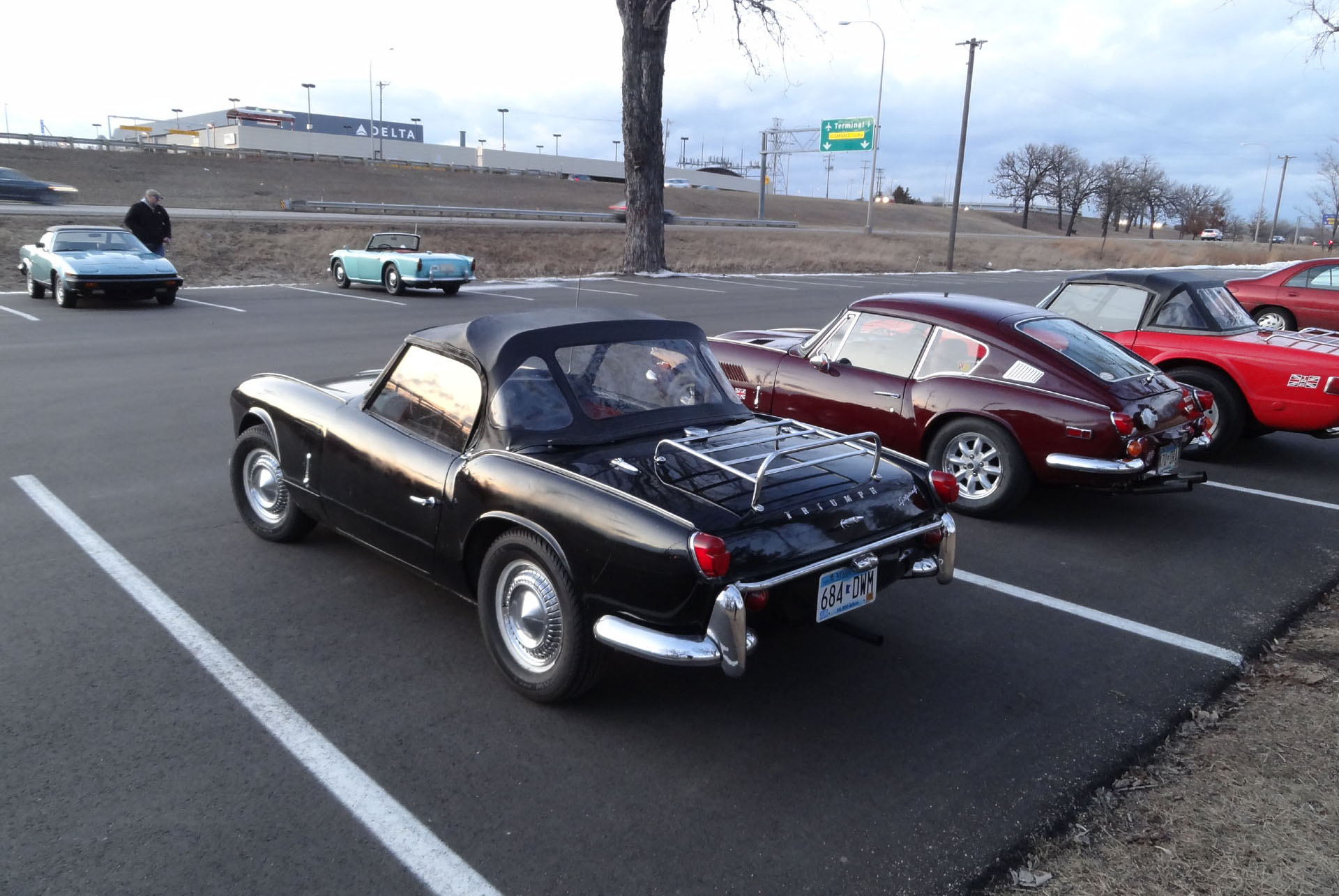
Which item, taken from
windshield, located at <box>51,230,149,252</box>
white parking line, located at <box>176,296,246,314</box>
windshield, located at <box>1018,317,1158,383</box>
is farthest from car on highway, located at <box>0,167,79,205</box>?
windshield, located at <box>1018,317,1158,383</box>

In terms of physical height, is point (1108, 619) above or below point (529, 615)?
below

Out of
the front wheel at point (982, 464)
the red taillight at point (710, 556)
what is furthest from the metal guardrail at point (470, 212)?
the red taillight at point (710, 556)

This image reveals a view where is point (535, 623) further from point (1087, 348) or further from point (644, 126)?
point (644, 126)

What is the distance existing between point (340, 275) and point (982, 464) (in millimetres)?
17980

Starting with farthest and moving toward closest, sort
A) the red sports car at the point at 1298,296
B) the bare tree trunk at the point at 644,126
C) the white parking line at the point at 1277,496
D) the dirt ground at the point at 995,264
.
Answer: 1. the bare tree trunk at the point at 644,126
2. the red sports car at the point at 1298,296
3. the white parking line at the point at 1277,496
4. the dirt ground at the point at 995,264

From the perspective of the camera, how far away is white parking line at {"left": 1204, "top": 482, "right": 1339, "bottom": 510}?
7012 mm

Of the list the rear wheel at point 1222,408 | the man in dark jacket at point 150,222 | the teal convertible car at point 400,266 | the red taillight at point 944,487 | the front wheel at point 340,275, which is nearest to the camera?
the red taillight at point 944,487

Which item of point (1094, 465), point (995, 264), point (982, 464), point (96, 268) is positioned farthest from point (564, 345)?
point (995, 264)

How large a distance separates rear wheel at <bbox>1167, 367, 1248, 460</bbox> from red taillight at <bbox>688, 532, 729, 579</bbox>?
20.5 feet

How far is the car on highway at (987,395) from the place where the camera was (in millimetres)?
5988

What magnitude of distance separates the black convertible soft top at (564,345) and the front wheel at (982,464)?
7.28 feet

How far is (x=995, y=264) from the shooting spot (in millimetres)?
43781

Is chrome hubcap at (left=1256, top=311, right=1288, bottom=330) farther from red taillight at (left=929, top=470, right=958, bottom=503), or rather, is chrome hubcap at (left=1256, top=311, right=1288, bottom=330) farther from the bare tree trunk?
the bare tree trunk

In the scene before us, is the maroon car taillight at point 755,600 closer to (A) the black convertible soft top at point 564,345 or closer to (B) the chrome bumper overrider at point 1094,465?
(A) the black convertible soft top at point 564,345
